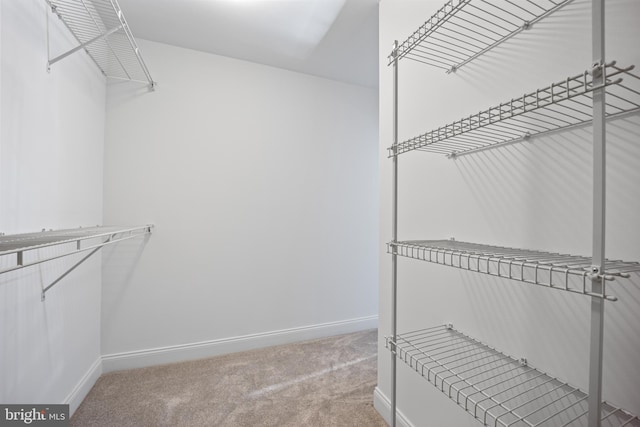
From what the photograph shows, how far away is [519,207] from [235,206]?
73.6 inches

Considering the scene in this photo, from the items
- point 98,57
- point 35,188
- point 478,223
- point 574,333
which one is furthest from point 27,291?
point 574,333

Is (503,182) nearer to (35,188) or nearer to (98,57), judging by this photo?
(35,188)

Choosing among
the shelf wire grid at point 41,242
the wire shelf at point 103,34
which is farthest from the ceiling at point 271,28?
the shelf wire grid at point 41,242

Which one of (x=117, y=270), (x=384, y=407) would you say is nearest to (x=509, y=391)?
(x=384, y=407)

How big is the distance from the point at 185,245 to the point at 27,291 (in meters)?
0.95

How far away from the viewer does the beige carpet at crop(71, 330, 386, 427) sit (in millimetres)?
1434

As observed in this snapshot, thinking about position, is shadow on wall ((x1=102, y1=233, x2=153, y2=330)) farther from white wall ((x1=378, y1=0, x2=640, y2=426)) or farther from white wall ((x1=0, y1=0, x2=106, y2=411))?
white wall ((x1=378, y1=0, x2=640, y2=426))

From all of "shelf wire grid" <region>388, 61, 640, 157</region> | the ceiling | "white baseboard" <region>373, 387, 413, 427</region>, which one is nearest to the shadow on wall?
the ceiling

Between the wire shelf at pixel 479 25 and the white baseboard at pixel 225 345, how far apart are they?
2.15 meters

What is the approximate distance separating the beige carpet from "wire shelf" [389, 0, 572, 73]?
1762 millimetres

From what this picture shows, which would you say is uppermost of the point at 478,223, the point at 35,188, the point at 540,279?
the point at 35,188

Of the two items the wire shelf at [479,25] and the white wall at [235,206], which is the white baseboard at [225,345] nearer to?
the white wall at [235,206]

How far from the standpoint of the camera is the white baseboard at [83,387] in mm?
1430

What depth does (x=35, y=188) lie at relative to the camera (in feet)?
3.75
